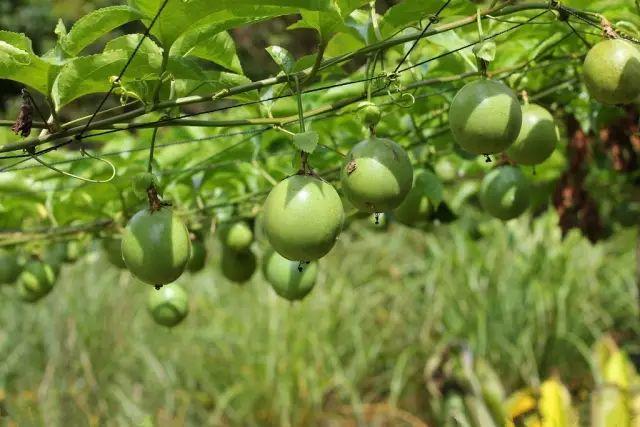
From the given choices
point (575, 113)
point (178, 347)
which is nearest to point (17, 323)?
point (178, 347)

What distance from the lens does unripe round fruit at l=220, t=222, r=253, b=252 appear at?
161 centimetres

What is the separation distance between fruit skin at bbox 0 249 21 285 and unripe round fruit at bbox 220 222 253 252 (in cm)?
53

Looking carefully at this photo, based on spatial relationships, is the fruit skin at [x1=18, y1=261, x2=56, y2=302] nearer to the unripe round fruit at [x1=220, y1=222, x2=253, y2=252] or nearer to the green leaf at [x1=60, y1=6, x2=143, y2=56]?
the unripe round fruit at [x1=220, y1=222, x2=253, y2=252]

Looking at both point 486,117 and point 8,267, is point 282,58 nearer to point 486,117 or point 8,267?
point 486,117

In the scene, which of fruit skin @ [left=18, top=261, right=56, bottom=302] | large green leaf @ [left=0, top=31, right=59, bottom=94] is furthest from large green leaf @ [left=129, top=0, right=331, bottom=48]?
fruit skin @ [left=18, top=261, right=56, bottom=302]

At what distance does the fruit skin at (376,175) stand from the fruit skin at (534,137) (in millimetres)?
307

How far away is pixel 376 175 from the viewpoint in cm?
97

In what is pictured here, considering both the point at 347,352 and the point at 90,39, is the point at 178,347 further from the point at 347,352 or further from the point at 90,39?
the point at 90,39

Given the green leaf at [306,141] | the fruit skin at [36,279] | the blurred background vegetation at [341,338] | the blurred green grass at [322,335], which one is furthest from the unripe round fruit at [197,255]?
the blurred green grass at [322,335]

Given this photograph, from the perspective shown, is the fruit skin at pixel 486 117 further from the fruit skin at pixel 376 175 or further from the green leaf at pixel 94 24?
the green leaf at pixel 94 24

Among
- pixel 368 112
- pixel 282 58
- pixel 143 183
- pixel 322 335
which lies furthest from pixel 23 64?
pixel 322 335

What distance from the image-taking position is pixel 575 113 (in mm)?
1928

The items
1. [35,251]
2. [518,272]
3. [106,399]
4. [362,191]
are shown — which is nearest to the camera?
[362,191]

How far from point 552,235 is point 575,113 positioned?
2.45 m
